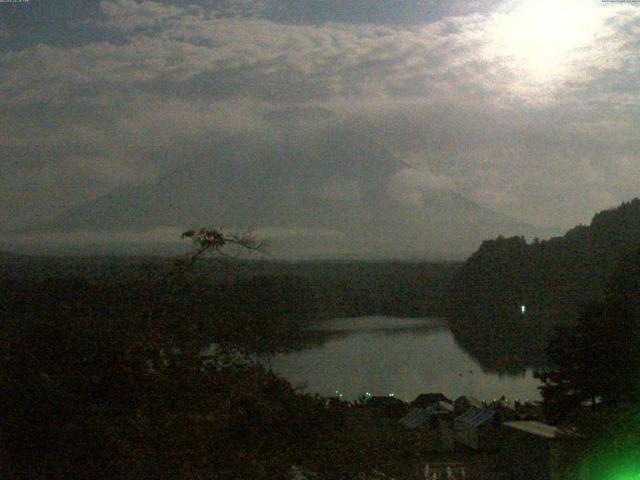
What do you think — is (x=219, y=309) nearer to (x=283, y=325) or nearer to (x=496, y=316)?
(x=283, y=325)

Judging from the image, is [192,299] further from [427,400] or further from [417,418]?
[427,400]

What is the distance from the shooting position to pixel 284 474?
244 centimetres

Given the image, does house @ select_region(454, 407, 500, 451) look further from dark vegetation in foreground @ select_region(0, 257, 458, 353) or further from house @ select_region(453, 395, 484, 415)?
dark vegetation in foreground @ select_region(0, 257, 458, 353)

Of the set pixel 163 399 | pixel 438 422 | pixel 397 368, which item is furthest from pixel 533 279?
pixel 163 399

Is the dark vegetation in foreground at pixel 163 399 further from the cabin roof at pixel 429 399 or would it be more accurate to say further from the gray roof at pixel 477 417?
the cabin roof at pixel 429 399

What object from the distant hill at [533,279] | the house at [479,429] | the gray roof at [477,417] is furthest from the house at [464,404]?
the distant hill at [533,279]

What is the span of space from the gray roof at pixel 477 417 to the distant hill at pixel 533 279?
2083 cm

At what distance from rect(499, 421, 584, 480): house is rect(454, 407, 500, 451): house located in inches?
83.5

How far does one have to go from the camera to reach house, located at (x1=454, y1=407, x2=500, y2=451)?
844cm

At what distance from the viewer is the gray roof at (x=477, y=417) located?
30.2 ft

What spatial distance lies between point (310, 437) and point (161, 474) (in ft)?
2.01

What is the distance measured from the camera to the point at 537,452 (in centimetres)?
527

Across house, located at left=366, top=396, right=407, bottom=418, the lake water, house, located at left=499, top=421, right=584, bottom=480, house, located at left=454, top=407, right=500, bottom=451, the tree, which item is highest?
the tree

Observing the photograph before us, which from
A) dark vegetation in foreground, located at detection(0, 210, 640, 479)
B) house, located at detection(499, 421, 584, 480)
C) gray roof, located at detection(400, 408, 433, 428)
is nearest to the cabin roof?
gray roof, located at detection(400, 408, 433, 428)
